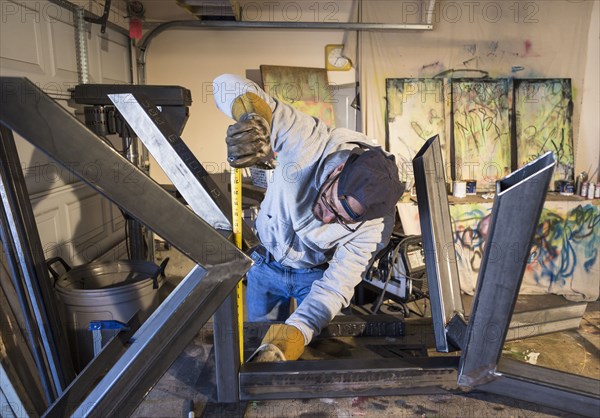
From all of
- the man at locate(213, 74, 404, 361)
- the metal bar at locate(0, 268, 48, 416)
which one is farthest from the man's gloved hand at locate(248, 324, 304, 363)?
the metal bar at locate(0, 268, 48, 416)

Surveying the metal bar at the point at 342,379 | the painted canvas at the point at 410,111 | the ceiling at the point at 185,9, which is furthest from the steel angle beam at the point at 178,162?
the painted canvas at the point at 410,111

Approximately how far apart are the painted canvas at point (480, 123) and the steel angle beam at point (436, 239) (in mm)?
2918

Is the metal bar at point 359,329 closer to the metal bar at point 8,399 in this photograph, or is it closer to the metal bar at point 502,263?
the metal bar at point 502,263

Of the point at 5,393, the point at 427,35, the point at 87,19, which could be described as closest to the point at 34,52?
the point at 87,19

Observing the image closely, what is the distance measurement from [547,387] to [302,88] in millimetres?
3336

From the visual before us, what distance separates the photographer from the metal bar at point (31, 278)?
4.12 ft

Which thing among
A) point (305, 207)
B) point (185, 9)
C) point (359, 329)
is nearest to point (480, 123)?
point (185, 9)

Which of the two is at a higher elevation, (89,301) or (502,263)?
(502,263)

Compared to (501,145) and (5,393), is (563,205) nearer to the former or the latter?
(501,145)

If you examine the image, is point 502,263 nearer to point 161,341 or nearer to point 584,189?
point 161,341

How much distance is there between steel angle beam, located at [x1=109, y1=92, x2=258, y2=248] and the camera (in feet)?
2.94

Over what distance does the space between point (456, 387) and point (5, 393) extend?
1227 millimetres

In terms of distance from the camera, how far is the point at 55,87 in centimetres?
260

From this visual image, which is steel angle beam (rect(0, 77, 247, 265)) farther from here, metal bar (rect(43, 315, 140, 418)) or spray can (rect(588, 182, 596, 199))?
spray can (rect(588, 182, 596, 199))
